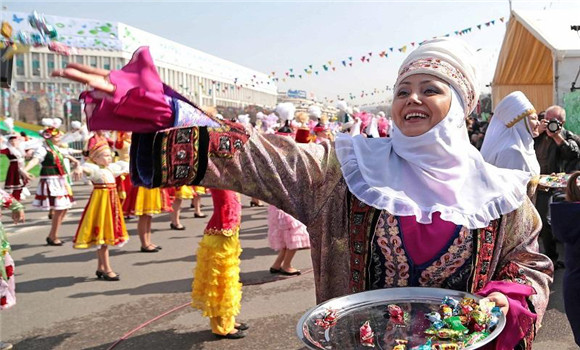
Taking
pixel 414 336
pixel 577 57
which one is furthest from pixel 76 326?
pixel 577 57

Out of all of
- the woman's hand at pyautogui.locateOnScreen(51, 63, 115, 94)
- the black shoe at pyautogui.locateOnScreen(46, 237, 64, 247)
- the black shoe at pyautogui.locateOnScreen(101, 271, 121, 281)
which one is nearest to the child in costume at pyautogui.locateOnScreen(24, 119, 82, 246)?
the black shoe at pyautogui.locateOnScreen(46, 237, 64, 247)

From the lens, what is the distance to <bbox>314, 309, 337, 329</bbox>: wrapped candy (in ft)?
4.98

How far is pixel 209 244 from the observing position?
4113 millimetres

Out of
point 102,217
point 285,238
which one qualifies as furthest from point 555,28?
point 102,217

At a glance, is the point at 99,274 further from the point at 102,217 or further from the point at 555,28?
the point at 555,28

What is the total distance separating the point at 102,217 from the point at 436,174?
4709 millimetres

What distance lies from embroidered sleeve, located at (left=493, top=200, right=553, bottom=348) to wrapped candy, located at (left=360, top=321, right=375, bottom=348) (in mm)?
651

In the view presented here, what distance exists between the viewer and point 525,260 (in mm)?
1874

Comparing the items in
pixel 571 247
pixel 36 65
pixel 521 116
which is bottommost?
pixel 571 247

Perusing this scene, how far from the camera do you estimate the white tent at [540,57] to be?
1070 cm

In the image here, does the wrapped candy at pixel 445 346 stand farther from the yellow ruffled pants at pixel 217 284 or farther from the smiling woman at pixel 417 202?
the yellow ruffled pants at pixel 217 284

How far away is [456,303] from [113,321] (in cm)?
375

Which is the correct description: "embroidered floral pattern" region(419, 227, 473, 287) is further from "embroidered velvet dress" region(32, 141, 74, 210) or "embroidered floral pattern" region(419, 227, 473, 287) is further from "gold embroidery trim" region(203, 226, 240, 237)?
"embroidered velvet dress" region(32, 141, 74, 210)

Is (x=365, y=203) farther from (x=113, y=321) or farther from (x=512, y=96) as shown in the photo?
(x=512, y=96)
